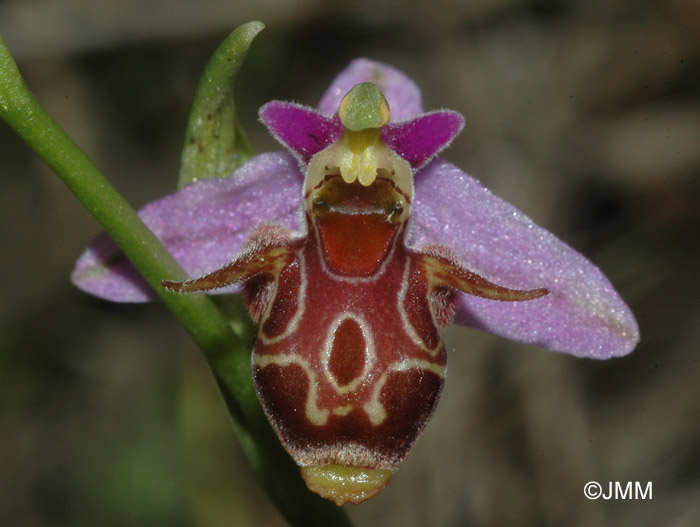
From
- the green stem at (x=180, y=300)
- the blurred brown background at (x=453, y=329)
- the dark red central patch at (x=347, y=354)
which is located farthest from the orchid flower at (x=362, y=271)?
the blurred brown background at (x=453, y=329)

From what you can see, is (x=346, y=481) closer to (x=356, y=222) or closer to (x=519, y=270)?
(x=356, y=222)

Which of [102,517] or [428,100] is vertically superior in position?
[428,100]

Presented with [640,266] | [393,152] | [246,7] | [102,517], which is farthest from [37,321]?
[393,152]

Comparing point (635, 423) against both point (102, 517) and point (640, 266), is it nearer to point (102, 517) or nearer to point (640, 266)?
point (640, 266)

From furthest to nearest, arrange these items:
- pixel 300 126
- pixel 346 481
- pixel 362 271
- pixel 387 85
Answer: pixel 387 85 → pixel 300 126 → pixel 362 271 → pixel 346 481

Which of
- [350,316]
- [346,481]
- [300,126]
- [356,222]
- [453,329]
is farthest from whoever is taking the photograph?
[453,329]

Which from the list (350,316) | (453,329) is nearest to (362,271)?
(350,316)

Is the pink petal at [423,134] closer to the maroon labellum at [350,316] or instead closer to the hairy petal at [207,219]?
the maroon labellum at [350,316]
